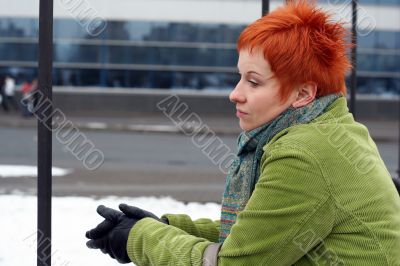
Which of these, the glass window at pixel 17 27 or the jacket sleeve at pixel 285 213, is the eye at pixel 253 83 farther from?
the glass window at pixel 17 27

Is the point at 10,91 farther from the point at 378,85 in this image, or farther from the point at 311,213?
the point at 311,213

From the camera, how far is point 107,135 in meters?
20.2

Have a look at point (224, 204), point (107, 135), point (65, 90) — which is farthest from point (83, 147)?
point (224, 204)

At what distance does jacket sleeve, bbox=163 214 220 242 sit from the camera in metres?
2.33

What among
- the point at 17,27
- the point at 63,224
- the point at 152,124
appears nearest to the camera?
the point at 63,224

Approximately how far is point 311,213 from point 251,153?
11.9 inches

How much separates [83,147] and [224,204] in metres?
14.0

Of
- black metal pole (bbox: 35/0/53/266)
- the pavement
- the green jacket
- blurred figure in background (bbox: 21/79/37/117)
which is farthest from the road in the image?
the green jacket

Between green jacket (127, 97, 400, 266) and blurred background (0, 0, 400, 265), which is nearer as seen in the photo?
green jacket (127, 97, 400, 266)

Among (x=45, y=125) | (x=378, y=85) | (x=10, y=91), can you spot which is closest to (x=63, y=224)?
(x=45, y=125)

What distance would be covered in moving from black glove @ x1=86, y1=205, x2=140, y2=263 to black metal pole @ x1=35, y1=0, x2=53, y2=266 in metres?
0.38

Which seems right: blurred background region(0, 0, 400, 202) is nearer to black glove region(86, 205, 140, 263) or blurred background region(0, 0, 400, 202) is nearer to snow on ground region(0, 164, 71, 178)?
snow on ground region(0, 164, 71, 178)

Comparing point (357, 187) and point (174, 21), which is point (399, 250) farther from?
point (174, 21)

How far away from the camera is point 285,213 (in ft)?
5.91
